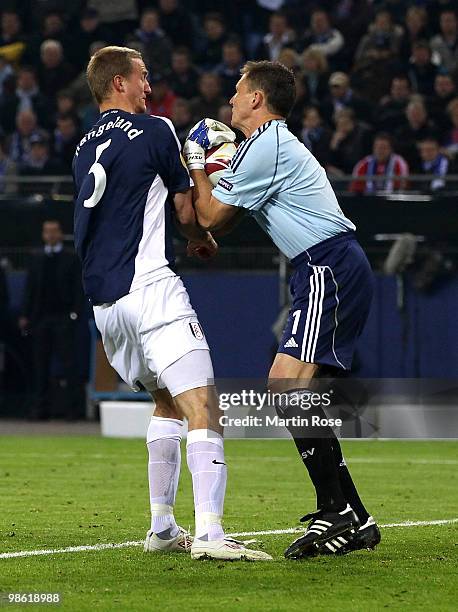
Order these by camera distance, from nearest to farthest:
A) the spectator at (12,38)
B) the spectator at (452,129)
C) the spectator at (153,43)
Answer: the spectator at (452,129) < the spectator at (153,43) < the spectator at (12,38)

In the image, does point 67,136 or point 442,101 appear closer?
point 442,101

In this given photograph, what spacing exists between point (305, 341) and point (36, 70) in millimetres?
15209

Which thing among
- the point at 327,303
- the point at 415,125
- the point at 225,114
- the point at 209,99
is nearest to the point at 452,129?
the point at 415,125

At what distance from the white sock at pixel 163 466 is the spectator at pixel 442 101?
11.0 meters

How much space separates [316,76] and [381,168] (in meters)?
2.85

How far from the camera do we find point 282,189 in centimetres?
646

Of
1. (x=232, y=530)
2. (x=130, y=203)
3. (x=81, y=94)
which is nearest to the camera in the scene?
(x=130, y=203)

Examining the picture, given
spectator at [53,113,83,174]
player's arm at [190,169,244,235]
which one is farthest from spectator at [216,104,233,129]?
player's arm at [190,169,244,235]

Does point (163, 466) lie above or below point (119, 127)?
below

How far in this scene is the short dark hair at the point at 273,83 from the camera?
652 centimetres

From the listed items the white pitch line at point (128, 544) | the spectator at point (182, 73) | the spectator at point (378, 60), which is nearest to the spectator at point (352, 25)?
the spectator at point (378, 60)

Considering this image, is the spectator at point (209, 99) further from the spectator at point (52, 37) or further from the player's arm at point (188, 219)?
the player's arm at point (188, 219)

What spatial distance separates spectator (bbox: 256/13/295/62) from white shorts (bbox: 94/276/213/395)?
13074 mm

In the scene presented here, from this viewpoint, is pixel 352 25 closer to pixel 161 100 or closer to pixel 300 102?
pixel 300 102
